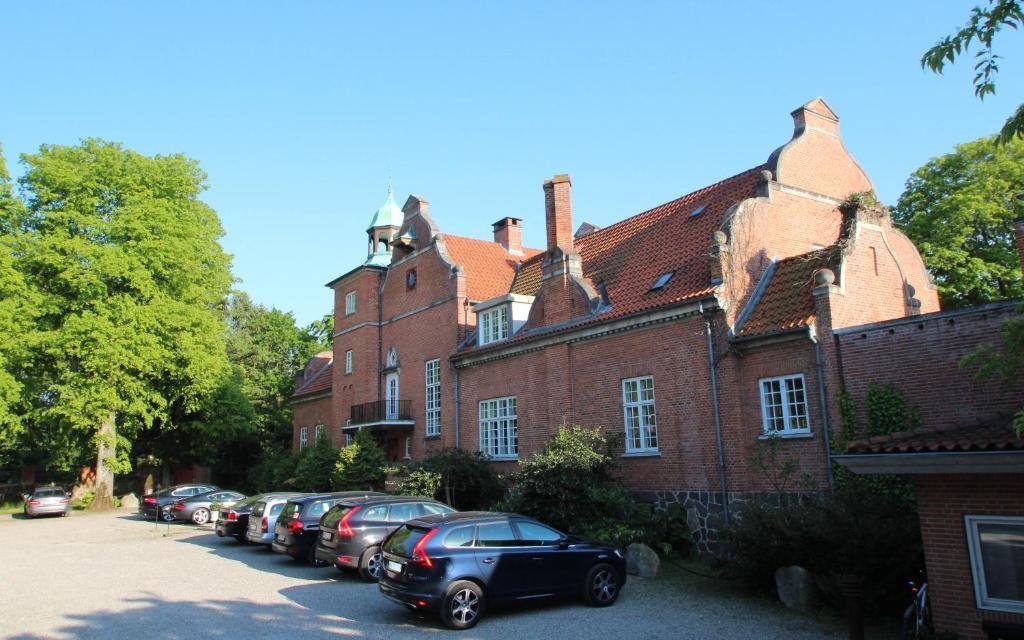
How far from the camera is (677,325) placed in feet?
59.5

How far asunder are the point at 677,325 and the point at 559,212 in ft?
24.0

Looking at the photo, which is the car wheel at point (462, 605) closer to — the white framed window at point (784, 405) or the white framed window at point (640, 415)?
the white framed window at point (784, 405)

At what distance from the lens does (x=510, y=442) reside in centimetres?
2375

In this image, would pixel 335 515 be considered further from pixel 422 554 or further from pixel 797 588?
pixel 797 588

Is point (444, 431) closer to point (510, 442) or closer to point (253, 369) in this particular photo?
point (510, 442)

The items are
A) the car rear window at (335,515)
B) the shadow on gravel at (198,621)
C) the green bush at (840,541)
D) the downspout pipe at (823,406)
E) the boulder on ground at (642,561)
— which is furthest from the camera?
the downspout pipe at (823,406)

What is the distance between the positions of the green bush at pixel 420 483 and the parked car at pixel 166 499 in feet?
38.7

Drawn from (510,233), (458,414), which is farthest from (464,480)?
(510,233)

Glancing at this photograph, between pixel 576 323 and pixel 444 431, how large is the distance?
26.5ft

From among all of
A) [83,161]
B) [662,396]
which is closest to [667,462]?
[662,396]

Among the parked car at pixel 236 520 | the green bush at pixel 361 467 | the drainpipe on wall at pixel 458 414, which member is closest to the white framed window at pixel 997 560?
the parked car at pixel 236 520

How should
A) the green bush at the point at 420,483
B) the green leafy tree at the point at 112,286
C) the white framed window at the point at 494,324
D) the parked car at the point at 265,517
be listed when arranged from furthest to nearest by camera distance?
the green leafy tree at the point at 112,286 → the white framed window at the point at 494,324 → the green bush at the point at 420,483 → the parked car at the point at 265,517

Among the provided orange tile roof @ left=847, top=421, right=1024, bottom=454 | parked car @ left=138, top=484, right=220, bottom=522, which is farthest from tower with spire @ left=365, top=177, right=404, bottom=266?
orange tile roof @ left=847, top=421, right=1024, bottom=454

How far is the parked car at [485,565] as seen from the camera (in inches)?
418
